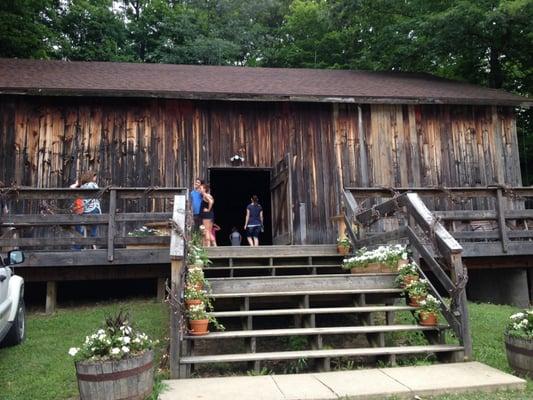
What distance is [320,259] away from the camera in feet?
26.3

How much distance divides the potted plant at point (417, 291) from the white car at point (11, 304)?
15.2 feet

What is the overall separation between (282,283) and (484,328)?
2.90 meters

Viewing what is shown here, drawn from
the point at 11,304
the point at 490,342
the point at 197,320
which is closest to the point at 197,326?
the point at 197,320

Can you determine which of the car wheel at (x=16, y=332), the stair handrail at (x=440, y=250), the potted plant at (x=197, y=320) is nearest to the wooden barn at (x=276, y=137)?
the stair handrail at (x=440, y=250)

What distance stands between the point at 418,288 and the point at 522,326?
4.11 ft

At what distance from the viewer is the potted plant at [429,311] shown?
5.30 m

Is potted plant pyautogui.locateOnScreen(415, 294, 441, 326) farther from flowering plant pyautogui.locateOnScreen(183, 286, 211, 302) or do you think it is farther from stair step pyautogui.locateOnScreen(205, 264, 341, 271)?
flowering plant pyautogui.locateOnScreen(183, 286, 211, 302)

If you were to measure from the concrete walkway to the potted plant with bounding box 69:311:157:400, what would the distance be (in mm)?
298

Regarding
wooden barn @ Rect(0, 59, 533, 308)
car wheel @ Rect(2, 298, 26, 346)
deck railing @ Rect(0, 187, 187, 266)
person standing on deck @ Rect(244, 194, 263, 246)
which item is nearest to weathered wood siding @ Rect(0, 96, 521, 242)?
wooden barn @ Rect(0, 59, 533, 308)

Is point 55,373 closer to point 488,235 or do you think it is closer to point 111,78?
point 488,235

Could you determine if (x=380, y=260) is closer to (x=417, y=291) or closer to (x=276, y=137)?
(x=417, y=291)

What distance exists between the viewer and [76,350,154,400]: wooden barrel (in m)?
3.59

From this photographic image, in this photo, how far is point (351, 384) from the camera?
4.19 metres

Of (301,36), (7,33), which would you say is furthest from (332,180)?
(301,36)
